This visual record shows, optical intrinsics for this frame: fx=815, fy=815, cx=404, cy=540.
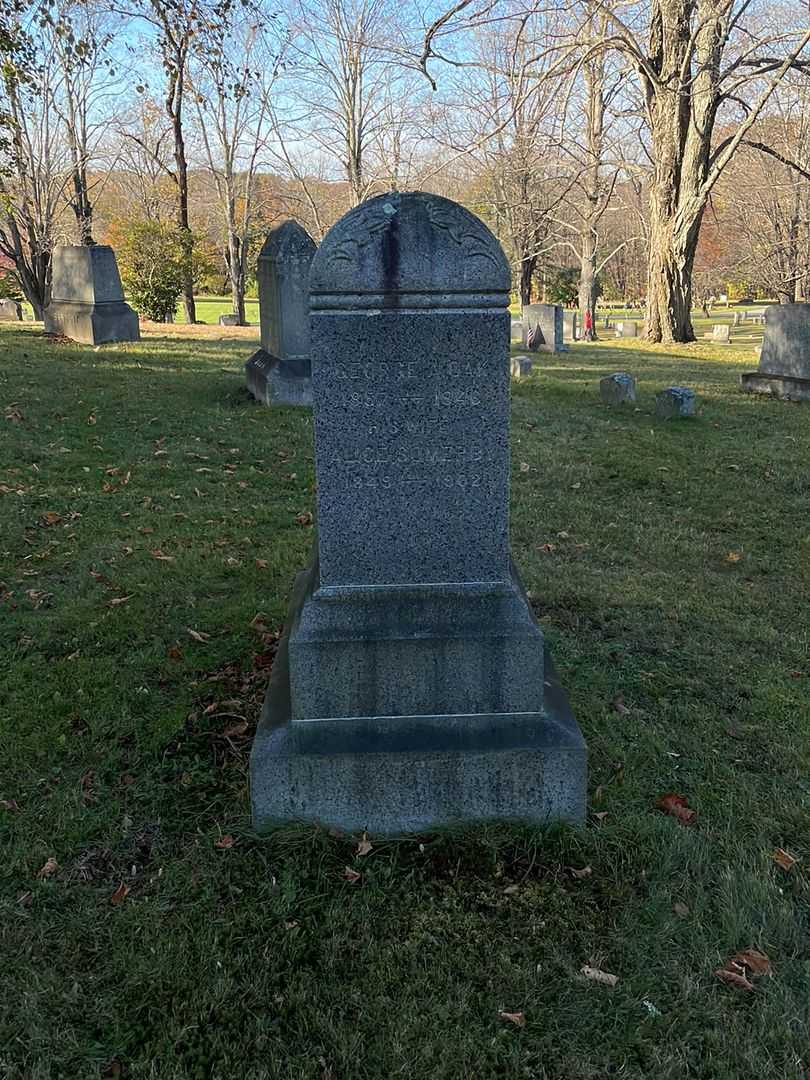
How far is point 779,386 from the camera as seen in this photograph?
506 inches

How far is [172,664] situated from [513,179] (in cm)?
3327

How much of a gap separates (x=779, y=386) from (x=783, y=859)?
11471 mm

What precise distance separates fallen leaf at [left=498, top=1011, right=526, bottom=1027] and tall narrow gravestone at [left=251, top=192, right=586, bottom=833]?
820 millimetres

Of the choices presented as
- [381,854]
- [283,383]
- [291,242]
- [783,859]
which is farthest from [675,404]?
[381,854]

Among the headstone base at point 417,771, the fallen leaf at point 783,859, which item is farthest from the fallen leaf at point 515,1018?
the fallen leaf at point 783,859

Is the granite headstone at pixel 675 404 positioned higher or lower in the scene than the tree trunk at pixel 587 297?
lower

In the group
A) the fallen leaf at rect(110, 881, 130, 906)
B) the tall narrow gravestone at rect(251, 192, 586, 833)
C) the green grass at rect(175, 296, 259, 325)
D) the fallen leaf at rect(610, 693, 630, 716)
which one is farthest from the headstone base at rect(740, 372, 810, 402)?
the green grass at rect(175, 296, 259, 325)

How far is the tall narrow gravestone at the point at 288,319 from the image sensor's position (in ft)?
36.6

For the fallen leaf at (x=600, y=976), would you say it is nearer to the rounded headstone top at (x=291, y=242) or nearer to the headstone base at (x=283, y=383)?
the headstone base at (x=283, y=383)

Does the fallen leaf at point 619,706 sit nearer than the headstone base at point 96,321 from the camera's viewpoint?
Yes

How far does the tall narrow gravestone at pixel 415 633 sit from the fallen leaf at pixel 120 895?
51 cm

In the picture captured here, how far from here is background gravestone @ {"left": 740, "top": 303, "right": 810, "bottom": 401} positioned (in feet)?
41.2

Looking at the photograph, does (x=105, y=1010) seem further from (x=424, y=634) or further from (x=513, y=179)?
(x=513, y=179)

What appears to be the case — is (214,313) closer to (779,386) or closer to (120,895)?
(779,386)
